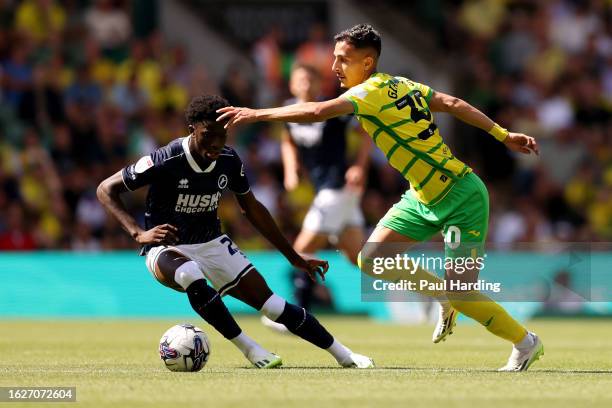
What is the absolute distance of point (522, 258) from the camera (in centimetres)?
1719

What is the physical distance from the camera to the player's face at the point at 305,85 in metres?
13.6

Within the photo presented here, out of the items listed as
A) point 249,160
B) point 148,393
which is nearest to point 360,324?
point 249,160

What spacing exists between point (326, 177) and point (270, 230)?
4877 millimetres

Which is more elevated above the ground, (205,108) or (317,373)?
(205,108)

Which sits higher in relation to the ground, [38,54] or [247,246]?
[38,54]

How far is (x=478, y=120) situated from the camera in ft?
29.6

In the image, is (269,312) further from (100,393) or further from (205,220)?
(100,393)

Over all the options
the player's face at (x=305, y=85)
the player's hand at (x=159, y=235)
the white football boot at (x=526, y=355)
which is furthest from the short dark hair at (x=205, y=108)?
the player's face at (x=305, y=85)

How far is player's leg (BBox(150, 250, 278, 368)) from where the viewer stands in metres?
8.83

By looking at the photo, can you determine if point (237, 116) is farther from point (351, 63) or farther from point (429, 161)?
point (429, 161)

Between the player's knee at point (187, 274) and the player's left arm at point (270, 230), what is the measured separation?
0.73 m

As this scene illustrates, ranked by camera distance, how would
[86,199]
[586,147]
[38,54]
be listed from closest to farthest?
1. [86,199]
2. [38,54]
3. [586,147]

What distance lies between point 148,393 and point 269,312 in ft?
6.01

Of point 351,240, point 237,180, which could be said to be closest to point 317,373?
point 237,180
